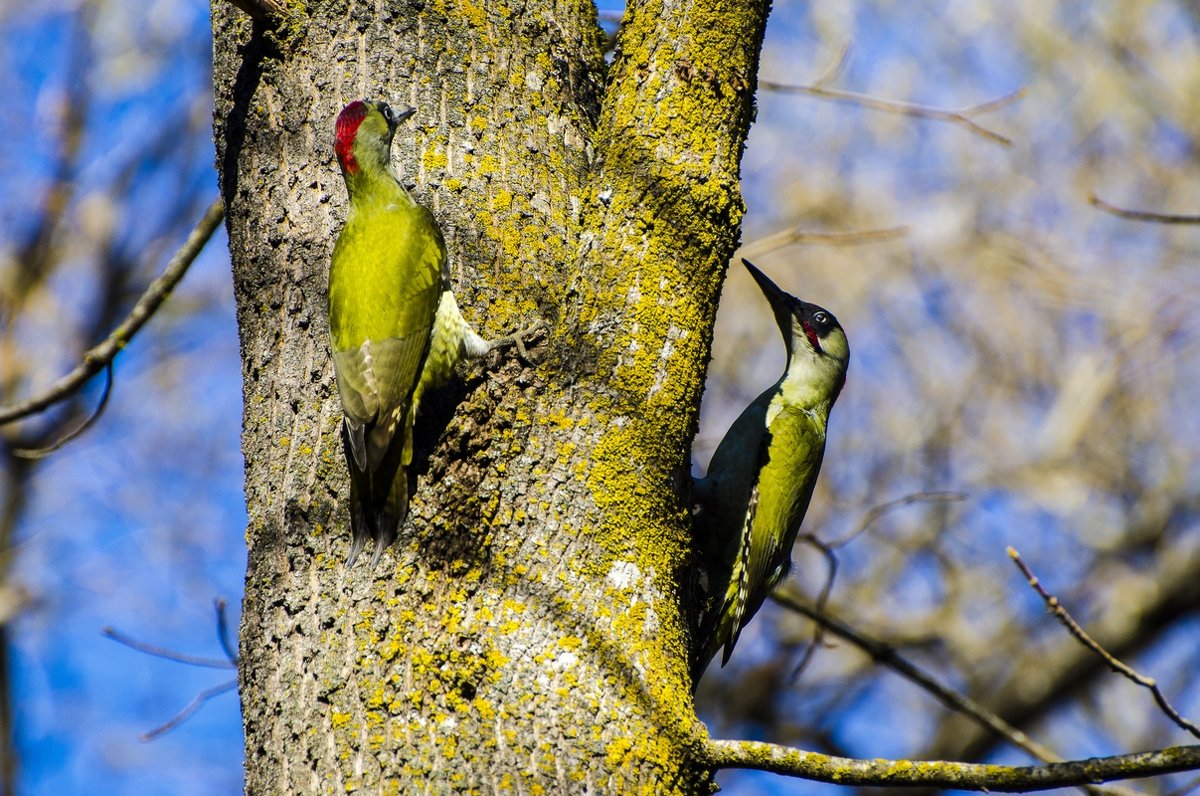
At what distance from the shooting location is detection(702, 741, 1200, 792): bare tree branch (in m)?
1.86

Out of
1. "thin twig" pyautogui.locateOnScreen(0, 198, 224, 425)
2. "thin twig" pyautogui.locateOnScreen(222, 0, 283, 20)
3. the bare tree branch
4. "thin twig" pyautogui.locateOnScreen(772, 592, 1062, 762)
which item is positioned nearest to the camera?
the bare tree branch

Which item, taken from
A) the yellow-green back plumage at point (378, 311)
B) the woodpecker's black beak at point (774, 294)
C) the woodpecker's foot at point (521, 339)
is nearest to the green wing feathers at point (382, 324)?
the yellow-green back plumage at point (378, 311)

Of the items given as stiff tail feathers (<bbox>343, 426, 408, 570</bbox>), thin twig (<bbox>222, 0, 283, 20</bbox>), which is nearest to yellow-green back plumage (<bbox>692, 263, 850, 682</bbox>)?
stiff tail feathers (<bbox>343, 426, 408, 570</bbox>)

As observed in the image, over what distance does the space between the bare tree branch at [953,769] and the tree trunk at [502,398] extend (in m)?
0.13

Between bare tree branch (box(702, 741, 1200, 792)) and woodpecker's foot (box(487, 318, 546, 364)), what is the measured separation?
2.74 ft

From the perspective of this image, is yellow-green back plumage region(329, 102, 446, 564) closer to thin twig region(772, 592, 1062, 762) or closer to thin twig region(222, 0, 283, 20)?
thin twig region(222, 0, 283, 20)

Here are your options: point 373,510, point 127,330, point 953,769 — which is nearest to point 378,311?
point 127,330

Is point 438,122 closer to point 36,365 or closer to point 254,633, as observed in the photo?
point 254,633

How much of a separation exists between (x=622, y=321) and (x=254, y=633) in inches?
37.3

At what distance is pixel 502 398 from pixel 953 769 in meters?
1.07

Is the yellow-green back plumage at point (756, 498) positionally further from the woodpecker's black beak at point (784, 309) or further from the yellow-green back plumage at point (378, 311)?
the yellow-green back plumage at point (378, 311)

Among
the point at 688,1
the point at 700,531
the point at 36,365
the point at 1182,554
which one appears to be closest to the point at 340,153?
the point at 688,1

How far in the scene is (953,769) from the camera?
1901 millimetres

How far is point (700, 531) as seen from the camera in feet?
12.3
